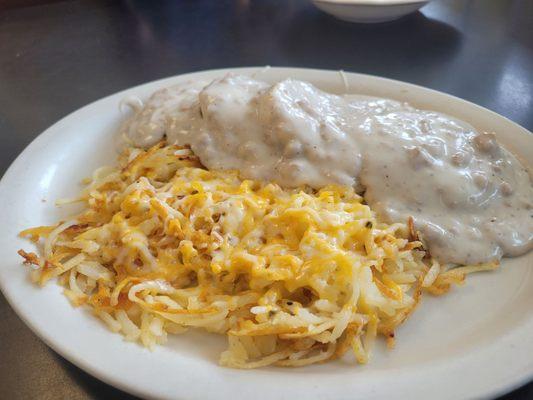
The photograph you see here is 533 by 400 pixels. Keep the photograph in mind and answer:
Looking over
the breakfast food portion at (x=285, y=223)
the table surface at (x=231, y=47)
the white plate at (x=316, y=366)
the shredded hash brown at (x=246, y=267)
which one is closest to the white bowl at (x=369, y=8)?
the table surface at (x=231, y=47)

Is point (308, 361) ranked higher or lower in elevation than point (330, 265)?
lower

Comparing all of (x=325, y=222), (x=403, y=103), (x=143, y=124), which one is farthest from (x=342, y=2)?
(x=325, y=222)

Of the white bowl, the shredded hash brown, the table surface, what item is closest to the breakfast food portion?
the shredded hash brown

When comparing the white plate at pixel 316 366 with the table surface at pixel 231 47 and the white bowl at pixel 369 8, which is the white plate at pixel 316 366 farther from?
the white bowl at pixel 369 8

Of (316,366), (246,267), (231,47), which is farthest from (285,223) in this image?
(231,47)

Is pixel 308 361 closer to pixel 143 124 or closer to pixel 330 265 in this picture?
pixel 330 265

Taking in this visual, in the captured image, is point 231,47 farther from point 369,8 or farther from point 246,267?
point 246,267

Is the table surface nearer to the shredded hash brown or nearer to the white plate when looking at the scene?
the white plate

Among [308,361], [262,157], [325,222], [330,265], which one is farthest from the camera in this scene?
[262,157]
